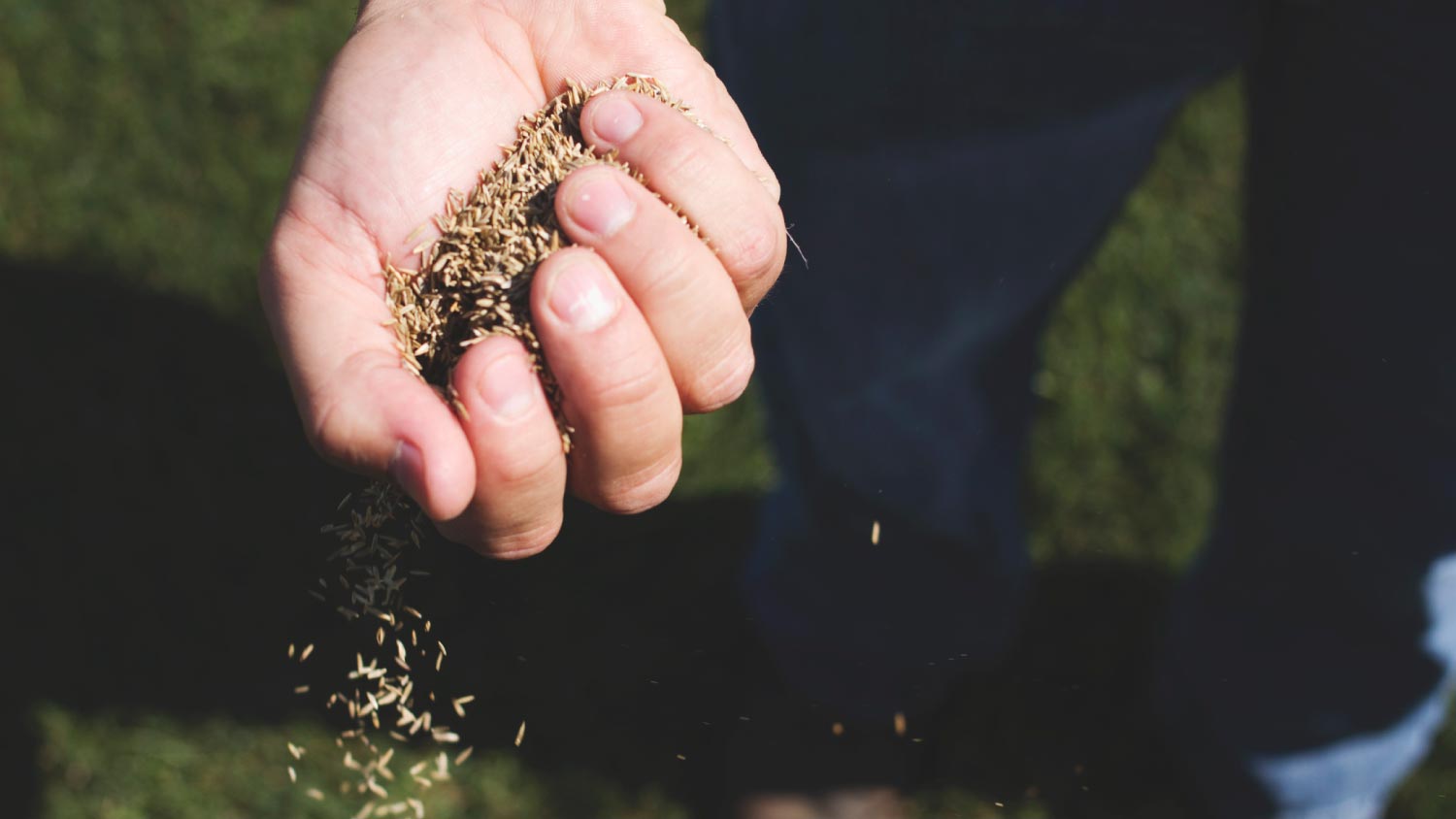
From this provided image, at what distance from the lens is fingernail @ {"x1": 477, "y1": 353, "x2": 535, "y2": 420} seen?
148cm

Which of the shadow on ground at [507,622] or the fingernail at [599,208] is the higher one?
the fingernail at [599,208]

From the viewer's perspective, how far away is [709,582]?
10.8 ft

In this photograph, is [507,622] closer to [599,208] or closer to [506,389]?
[506,389]

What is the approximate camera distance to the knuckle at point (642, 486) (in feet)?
5.39

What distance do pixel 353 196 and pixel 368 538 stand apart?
0.56m

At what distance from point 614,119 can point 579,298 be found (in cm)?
31

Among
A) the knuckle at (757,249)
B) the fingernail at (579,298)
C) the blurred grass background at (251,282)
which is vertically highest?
the knuckle at (757,249)

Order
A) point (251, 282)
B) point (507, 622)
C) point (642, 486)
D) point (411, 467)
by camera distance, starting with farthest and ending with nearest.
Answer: point (251, 282)
point (507, 622)
point (642, 486)
point (411, 467)

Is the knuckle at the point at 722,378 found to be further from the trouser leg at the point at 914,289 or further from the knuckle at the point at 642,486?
the trouser leg at the point at 914,289

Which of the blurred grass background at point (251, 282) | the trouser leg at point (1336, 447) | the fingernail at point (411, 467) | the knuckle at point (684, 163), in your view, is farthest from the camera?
the blurred grass background at point (251, 282)

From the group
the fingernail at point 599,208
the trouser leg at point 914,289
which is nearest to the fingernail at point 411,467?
the fingernail at point 599,208

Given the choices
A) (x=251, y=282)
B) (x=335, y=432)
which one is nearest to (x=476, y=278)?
(x=335, y=432)

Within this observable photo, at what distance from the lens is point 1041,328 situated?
2500 millimetres

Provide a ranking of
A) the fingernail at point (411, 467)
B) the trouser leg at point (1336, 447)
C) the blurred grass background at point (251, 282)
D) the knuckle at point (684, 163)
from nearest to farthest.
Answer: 1. the fingernail at point (411, 467)
2. the knuckle at point (684, 163)
3. the trouser leg at point (1336, 447)
4. the blurred grass background at point (251, 282)
